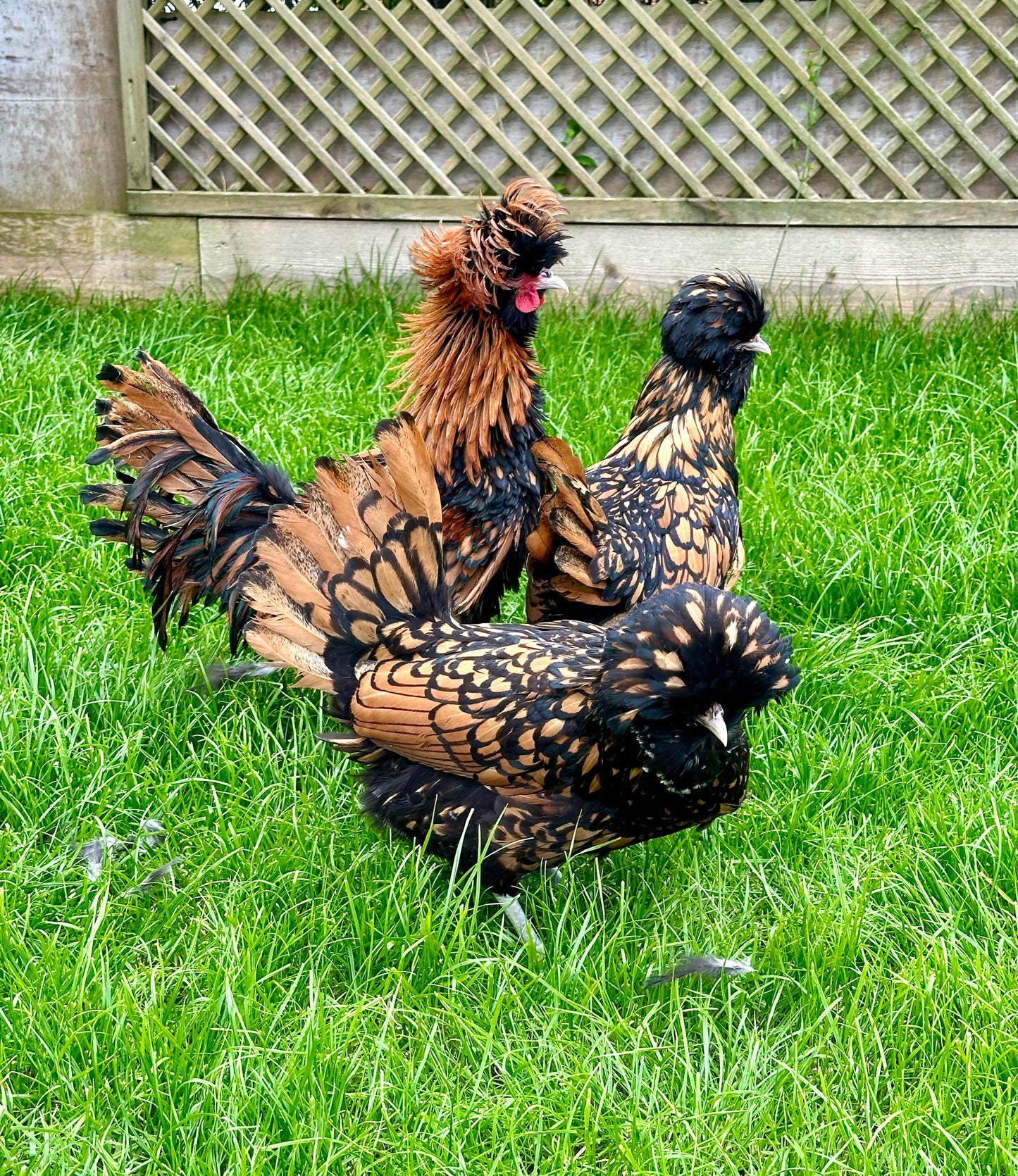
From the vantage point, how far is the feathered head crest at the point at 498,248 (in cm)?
301

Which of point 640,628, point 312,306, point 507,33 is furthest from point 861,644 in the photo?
point 507,33

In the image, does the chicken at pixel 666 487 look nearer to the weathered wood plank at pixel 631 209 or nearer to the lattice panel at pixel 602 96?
the weathered wood plank at pixel 631 209

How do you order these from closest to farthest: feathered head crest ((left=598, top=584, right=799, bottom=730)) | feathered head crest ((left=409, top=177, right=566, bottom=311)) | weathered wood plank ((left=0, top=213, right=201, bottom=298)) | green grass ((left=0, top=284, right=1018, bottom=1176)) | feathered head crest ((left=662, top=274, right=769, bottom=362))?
1. green grass ((left=0, top=284, right=1018, bottom=1176))
2. feathered head crest ((left=598, top=584, right=799, bottom=730))
3. feathered head crest ((left=409, top=177, right=566, bottom=311))
4. feathered head crest ((left=662, top=274, right=769, bottom=362))
5. weathered wood plank ((left=0, top=213, right=201, bottom=298))

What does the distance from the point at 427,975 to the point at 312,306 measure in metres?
4.05

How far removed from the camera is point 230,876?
107 inches

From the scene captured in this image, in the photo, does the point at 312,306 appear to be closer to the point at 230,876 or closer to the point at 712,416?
the point at 712,416

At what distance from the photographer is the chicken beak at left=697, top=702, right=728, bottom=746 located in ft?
7.39

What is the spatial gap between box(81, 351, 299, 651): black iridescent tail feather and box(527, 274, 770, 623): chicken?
28.7 inches

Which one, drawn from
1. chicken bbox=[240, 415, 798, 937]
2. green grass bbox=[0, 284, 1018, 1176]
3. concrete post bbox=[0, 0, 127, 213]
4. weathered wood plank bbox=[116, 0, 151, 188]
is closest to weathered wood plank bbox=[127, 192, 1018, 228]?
weathered wood plank bbox=[116, 0, 151, 188]

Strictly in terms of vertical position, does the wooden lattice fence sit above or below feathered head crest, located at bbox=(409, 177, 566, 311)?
above

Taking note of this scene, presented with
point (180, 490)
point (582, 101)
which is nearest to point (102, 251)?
point (582, 101)

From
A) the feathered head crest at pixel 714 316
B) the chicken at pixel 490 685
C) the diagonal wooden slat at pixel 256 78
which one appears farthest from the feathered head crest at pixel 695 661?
the diagonal wooden slat at pixel 256 78

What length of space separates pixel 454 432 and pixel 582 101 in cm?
348

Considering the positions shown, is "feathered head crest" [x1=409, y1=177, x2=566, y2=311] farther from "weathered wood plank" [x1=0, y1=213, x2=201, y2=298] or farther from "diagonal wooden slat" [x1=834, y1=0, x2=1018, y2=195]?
"diagonal wooden slat" [x1=834, y1=0, x2=1018, y2=195]
